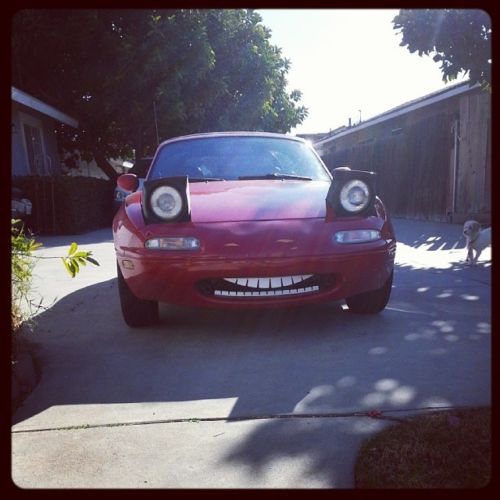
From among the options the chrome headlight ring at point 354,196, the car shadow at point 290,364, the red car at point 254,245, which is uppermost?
→ the chrome headlight ring at point 354,196

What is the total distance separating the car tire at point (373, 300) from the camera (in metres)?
2.90

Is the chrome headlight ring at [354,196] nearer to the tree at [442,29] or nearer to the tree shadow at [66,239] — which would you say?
the tree at [442,29]

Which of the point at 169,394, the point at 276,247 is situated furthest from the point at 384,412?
the point at 276,247

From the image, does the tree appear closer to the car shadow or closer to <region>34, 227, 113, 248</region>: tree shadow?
the car shadow

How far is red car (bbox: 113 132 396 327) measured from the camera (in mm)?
2512

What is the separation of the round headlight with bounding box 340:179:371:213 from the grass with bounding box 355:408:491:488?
4.33ft

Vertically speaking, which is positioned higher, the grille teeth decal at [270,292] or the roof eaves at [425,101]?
the roof eaves at [425,101]

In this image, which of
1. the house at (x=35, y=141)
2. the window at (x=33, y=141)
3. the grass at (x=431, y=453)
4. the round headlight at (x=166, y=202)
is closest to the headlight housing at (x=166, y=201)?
the round headlight at (x=166, y=202)

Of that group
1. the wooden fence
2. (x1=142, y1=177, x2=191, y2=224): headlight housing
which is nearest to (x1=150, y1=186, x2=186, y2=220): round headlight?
(x1=142, y1=177, x2=191, y2=224): headlight housing

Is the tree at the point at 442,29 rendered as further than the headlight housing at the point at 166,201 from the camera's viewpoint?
No

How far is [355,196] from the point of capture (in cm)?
258

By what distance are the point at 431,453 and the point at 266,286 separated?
147 cm

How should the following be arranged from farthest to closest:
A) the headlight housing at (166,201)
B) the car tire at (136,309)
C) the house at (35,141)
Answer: the house at (35,141) < the car tire at (136,309) < the headlight housing at (166,201)
